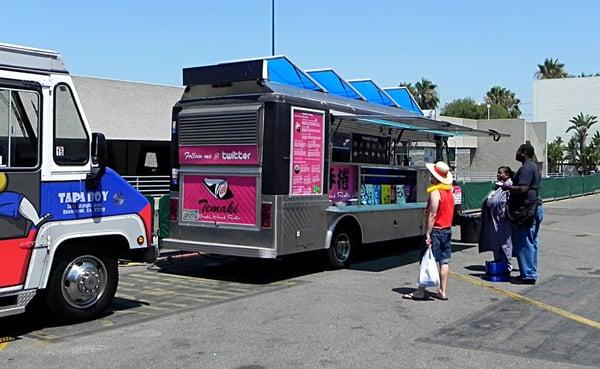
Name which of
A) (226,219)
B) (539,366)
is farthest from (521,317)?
(226,219)

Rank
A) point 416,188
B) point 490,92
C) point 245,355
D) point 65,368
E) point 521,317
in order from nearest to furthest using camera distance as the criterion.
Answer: point 65,368, point 245,355, point 521,317, point 416,188, point 490,92

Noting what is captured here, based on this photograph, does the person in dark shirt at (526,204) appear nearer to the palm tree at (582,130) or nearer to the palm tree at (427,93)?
the palm tree at (582,130)

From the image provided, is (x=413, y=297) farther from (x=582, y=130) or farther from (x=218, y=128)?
(x=582, y=130)

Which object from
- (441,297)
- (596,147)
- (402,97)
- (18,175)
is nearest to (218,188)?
(441,297)

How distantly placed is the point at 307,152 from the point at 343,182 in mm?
1563

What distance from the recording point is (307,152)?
Result: 33.7 feet

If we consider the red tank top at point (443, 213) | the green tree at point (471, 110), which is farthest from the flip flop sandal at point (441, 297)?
the green tree at point (471, 110)

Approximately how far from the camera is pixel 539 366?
5.75m

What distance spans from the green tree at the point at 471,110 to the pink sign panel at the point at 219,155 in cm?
7617

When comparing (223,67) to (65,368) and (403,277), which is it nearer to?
(403,277)

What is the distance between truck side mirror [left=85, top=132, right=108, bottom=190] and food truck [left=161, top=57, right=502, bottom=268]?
2.95m

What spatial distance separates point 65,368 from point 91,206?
2065 millimetres

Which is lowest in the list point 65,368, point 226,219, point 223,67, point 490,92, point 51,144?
point 65,368

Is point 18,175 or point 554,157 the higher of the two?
point 554,157
